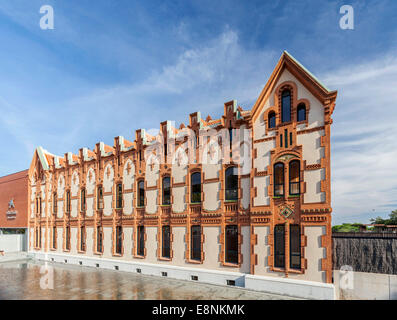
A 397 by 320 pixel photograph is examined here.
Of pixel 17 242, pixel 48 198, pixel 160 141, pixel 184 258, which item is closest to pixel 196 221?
pixel 184 258

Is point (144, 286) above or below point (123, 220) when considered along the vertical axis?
below

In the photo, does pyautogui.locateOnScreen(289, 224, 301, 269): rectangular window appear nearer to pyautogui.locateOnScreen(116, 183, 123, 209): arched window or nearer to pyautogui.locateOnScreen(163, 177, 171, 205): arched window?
pyautogui.locateOnScreen(163, 177, 171, 205): arched window

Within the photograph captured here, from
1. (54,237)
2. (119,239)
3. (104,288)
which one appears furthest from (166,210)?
(54,237)

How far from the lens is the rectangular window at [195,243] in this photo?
19.4 m

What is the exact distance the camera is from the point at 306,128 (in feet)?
52.0

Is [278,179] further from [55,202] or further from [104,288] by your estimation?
[55,202]

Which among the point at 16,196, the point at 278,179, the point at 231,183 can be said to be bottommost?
the point at 16,196

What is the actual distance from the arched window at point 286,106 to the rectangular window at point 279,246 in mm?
6809

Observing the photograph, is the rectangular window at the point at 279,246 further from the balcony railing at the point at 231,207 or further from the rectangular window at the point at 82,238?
the rectangular window at the point at 82,238

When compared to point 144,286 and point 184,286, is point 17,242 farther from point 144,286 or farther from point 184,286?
point 184,286

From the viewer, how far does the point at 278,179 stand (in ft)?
54.3

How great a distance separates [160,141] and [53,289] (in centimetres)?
1315

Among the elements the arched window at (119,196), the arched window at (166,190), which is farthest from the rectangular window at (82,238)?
the arched window at (166,190)

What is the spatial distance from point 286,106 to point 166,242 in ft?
45.5
